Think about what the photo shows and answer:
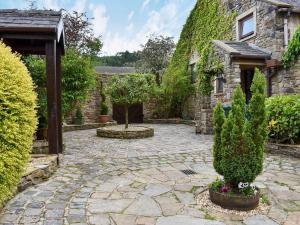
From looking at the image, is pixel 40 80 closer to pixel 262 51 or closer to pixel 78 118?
pixel 78 118

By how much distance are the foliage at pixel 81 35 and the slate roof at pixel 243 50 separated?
760 cm

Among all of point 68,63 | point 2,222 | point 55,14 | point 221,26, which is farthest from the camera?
point 221,26

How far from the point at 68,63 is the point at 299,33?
25.5ft

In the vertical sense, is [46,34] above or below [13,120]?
above

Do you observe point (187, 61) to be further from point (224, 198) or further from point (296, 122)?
point (224, 198)

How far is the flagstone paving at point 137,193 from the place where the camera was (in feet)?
10.5

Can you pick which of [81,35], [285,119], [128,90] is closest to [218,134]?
[285,119]

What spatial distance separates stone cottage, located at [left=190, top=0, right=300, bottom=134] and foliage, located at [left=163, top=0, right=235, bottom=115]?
997mm

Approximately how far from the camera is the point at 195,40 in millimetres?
15844

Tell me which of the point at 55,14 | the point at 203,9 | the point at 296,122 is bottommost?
the point at 296,122

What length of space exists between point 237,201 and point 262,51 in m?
8.72

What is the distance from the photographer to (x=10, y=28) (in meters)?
5.38

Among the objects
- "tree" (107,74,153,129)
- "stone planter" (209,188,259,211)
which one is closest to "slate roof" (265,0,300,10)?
"tree" (107,74,153,129)

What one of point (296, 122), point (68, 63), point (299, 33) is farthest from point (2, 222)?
point (299, 33)
